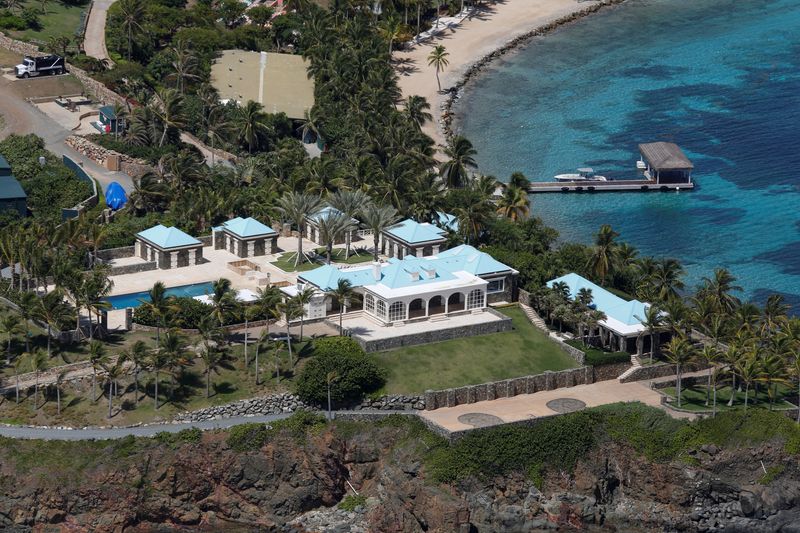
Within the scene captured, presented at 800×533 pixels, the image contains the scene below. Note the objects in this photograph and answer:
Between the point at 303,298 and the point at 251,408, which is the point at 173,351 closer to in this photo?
the point at 251,408

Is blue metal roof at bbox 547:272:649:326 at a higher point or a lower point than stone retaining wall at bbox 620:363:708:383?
higher

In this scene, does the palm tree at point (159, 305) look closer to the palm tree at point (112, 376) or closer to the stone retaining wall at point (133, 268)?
the palm tree at point (112, 376)

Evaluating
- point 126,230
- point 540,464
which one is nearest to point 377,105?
point 126,230

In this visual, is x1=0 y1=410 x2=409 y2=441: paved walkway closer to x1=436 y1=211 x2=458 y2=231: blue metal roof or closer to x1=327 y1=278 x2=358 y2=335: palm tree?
x1=327 y1=278 x2=358 y2=335: palm tree

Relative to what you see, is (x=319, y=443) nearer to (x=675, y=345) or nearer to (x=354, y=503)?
(x=354, y=503)

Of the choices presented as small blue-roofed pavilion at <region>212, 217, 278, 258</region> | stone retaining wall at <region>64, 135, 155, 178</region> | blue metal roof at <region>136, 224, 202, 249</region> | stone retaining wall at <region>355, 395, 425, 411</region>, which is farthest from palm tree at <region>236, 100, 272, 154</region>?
stone retaining wall at <region>355, 395, 425, 411</region>

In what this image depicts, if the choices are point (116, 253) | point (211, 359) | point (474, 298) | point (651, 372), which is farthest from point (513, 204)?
point (211, 359)
